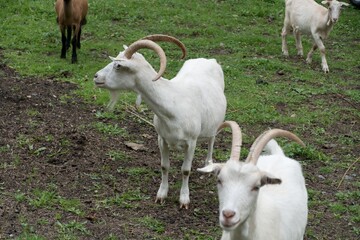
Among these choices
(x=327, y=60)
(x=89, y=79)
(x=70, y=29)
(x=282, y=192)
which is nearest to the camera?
(x=282, y=192)

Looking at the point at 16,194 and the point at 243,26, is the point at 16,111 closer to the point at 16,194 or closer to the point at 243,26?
the point at 16,194

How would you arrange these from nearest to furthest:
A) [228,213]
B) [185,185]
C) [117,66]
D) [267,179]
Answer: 1. [228,213]
2. [267,179]
3. [117,66]
4. [185,185]

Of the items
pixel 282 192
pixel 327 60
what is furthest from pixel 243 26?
pixel 282 192

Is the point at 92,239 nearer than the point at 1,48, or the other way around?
the point at 92,239

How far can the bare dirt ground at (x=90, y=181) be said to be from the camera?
5789 millimetres

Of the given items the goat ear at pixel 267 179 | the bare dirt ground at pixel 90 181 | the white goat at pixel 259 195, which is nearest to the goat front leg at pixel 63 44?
the bare dirt ground at pixel 90 181

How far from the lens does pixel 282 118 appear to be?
9492 millimetres

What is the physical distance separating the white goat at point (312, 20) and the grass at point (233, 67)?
36cm

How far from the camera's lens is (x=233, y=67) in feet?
39.6

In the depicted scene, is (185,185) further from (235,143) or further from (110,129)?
(235,143)

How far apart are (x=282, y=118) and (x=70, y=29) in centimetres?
473

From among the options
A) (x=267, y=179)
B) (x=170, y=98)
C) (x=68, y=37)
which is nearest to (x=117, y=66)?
(x=170, y=98)

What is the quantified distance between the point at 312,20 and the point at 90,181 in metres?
8.50

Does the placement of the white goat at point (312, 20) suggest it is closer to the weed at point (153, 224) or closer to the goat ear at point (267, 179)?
the weed at point (153, 224)
